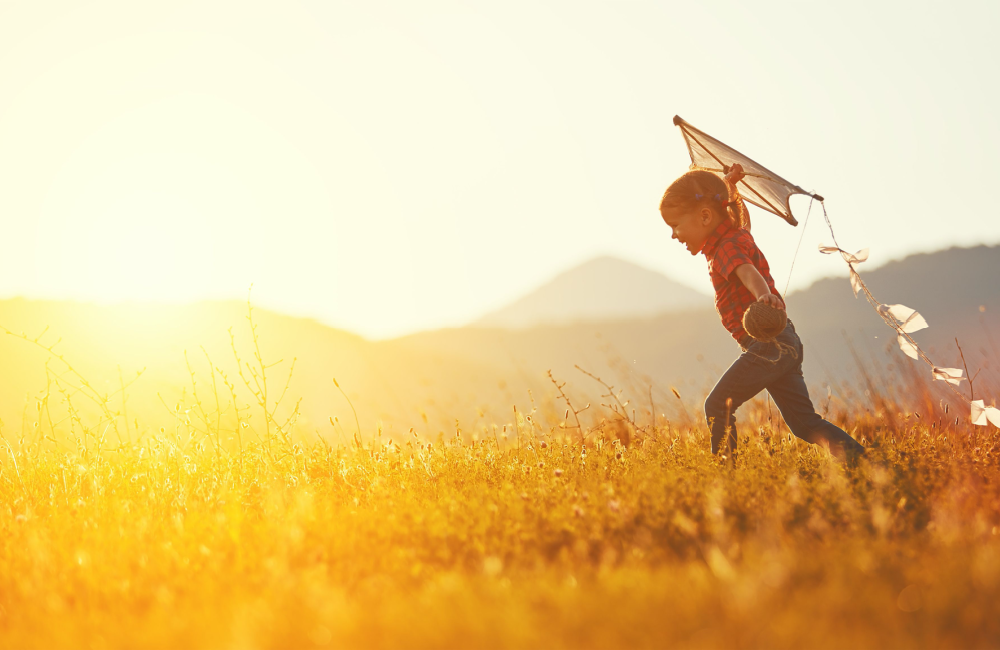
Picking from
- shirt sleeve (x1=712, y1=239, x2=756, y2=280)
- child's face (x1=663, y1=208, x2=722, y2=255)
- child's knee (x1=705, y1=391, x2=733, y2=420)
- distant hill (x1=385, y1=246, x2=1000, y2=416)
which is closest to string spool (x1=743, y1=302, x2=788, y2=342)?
shirt sleeve (x1=712, y1=239, x2=756, y2=280)

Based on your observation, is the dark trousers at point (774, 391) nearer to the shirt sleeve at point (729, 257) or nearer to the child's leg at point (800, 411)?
the child's leg at point (800, 411)

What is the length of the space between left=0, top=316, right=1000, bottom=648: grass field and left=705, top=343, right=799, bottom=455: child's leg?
0.29 metres

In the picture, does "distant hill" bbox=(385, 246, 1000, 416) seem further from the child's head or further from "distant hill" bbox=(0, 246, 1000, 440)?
the child's head

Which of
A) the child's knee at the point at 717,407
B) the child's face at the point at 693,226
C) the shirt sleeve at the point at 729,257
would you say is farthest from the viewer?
the child's face at the point at 693,226

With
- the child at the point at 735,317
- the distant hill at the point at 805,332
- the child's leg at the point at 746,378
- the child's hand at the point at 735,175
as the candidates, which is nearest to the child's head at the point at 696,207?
the child at the point at 735,317

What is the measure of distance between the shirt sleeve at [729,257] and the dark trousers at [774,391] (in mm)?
515

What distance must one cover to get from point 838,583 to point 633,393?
15.4ft

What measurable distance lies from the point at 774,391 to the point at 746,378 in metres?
0.29

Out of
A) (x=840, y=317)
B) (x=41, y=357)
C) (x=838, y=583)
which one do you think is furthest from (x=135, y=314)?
(x=840, y=317)

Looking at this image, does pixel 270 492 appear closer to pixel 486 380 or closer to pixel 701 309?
pixel 486 380

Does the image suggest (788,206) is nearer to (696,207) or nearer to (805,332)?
(696,207)

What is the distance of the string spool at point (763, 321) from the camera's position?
12.1 ft

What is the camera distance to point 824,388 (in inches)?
281

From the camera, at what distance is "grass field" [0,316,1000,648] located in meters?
1.90
